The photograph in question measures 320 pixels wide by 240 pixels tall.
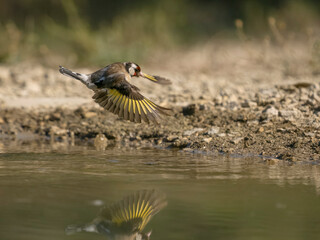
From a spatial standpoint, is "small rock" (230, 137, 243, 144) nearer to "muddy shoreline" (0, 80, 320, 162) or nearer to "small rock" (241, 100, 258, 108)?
"muddy shoreline" (0, 80, 320, 162)

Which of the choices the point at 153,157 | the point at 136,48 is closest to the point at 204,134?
the point at 153,157

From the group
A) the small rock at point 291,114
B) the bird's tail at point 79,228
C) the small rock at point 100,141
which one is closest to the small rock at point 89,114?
the small rock at point 100,141

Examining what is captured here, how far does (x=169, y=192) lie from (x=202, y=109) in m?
3.48

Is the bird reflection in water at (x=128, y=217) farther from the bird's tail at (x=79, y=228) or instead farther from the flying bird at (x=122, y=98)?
the flying bird at (x=122, y=98)

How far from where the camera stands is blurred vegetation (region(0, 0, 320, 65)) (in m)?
12.5

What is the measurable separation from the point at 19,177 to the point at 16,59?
7.07 meters

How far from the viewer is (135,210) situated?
169 inches

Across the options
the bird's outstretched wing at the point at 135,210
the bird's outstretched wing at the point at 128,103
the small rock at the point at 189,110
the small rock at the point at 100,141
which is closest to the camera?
the bird's outstretched wing at the point at 135,210

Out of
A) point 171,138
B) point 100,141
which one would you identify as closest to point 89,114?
point 100,141

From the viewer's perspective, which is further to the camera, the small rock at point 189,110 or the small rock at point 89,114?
the small rock at point 89,114

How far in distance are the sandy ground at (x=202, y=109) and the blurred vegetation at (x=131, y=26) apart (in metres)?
0.68

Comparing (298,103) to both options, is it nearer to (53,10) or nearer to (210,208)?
(210,208)

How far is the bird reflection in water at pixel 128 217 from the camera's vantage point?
379cm

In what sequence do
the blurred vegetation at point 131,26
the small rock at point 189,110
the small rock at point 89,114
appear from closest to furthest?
the small rock at point 189,110
the small rock at point 89,114
the blurred vegetation at point 131,26
